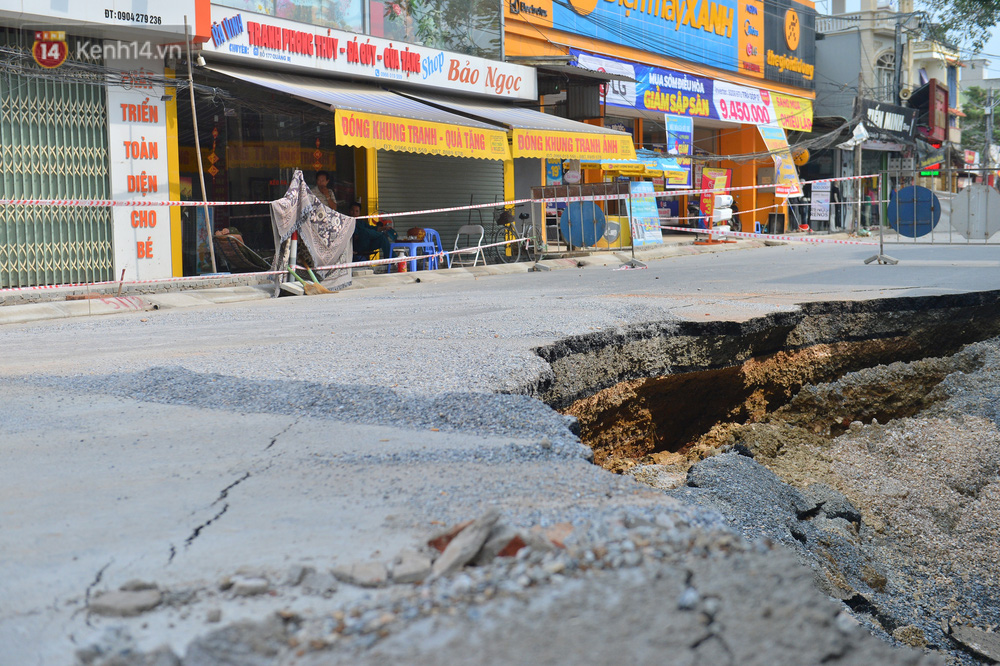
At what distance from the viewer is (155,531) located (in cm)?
246

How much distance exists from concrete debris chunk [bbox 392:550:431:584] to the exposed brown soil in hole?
342 cm

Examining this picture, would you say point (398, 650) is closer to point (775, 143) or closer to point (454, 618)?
point (454, 618)

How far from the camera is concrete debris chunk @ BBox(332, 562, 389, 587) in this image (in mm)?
2074

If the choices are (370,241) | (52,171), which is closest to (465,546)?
(52,171)

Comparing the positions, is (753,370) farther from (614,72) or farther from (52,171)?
(614,72)

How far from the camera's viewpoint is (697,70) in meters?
23.2

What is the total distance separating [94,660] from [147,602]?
0.71 ft

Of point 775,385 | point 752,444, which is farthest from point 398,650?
point 775,385

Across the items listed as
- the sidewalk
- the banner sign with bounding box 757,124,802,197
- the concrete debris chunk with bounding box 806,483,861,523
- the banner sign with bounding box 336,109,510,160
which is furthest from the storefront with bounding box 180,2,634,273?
the banner sign with bounding box 757,124,802,197

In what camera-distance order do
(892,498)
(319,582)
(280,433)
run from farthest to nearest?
(892,498) < (280,433) < (319,582)

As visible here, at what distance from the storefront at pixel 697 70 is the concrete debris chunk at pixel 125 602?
15759 mm

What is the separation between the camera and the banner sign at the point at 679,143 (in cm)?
2172

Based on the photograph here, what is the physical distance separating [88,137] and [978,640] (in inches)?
388

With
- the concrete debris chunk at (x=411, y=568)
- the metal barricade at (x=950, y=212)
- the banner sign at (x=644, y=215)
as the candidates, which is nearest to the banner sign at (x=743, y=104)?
the metal barricade at (x=950, y=212)
